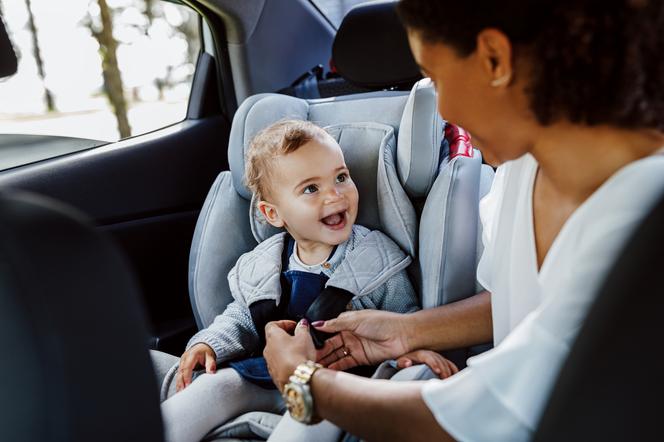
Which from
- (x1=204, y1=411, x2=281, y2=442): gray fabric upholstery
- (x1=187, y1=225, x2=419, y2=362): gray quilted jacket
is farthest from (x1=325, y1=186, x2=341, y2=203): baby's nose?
(x1=204, y1=411, x2=281, y2=442): gray fabric upholstery

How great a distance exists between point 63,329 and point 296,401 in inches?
22.9

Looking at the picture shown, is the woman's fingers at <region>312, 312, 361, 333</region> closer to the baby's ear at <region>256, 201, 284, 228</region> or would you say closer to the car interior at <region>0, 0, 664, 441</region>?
the car interior at <region>0, 0, 664, 441</region>

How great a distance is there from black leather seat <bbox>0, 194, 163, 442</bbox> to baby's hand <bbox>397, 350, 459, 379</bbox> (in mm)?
823

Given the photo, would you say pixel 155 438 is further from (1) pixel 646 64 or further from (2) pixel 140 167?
(2) pixel 140 167

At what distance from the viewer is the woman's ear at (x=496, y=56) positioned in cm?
85

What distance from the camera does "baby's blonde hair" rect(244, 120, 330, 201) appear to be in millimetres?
1808

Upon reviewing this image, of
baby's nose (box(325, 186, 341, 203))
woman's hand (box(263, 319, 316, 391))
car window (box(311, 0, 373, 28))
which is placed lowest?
woman's hand (box(263, 319, 316, 391))

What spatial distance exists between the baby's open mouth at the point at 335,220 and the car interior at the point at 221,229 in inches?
4.8

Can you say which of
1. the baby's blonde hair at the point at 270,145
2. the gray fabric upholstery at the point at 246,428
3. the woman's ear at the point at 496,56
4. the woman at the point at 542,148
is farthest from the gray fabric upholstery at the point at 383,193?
the woman's ear at the point at 496,56

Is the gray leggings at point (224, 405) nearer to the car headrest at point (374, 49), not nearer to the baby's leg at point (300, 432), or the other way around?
the baby's leg at point (300, 432)

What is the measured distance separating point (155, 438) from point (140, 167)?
1692mm

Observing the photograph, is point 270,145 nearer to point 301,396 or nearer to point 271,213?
point 271,213

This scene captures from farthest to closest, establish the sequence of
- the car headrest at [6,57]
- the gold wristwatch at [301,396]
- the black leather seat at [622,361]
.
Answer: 1. the car headrest at [6,57]
2. the gold wristwatch at [301,396]
3. the black leather seat at [622,361]

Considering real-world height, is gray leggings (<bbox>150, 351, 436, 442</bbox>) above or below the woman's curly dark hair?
→ below
